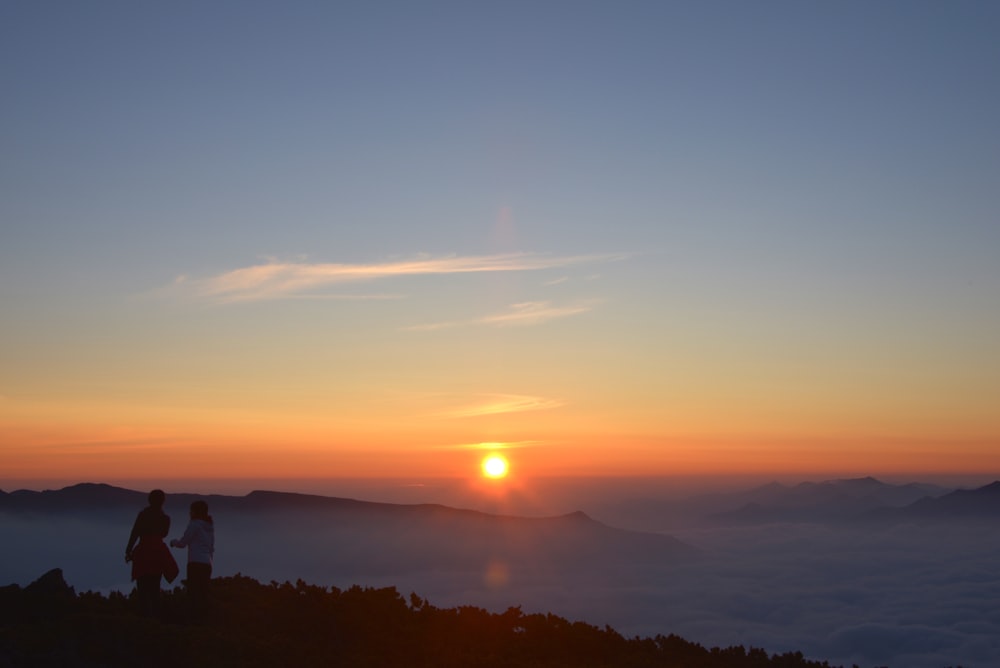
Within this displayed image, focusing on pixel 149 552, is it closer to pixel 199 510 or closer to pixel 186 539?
Answer: pixel 186 539

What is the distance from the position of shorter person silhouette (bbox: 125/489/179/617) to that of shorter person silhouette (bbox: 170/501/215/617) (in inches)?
16.7

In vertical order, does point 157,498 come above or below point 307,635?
above

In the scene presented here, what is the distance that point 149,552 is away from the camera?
14594 millimetres

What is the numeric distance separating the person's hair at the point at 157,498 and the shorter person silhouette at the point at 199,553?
1.94ft

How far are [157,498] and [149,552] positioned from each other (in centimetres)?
99

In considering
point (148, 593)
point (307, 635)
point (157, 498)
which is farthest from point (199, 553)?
point (307, 635)

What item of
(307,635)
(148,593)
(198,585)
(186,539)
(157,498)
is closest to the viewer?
(157,498)

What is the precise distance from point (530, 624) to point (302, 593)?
505 cm

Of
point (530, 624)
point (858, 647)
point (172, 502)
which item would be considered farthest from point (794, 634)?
point (530, 624)

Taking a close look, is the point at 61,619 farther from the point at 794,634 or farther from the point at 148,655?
the point at 794,634

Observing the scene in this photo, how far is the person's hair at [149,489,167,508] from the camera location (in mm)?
14491

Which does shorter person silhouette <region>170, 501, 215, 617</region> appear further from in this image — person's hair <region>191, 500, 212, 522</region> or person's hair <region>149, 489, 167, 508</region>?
person's hair <region>149, 489, 167, 508</region>

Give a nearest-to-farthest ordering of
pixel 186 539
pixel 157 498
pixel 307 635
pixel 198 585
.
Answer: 1. pixel 157 498
2. pixel 186 539
3. pixel 198 585
4. pixel 307 635

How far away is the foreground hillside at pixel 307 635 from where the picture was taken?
496 inches
